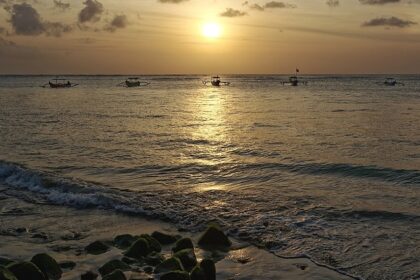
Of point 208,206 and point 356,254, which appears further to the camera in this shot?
point 208,206

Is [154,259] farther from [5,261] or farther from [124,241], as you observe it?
[5,261]

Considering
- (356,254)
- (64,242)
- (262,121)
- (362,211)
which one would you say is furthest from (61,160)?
(262,121)

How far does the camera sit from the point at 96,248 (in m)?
11.1

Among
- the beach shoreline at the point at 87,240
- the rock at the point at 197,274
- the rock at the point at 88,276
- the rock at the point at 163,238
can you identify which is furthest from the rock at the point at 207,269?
the rock at the point at 163,238

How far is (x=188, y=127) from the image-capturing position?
3825 centimetres

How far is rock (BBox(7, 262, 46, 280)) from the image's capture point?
882cm

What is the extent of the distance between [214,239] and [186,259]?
1.80 metres

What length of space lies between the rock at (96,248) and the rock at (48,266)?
1390 millimetres

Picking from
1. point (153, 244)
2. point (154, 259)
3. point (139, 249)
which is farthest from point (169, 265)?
point (153, 244)

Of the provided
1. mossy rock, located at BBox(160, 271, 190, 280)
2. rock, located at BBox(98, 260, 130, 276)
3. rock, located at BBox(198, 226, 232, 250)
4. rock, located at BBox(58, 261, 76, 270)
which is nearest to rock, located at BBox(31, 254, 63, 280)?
rock, located at BBox(58, 261, 76, 270)

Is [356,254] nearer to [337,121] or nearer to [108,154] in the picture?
[108,154]

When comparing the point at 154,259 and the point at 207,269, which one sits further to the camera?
the point at 154,259

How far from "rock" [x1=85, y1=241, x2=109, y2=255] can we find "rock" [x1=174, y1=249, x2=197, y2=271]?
77.2 inches

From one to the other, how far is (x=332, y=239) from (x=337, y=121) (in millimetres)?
29222
